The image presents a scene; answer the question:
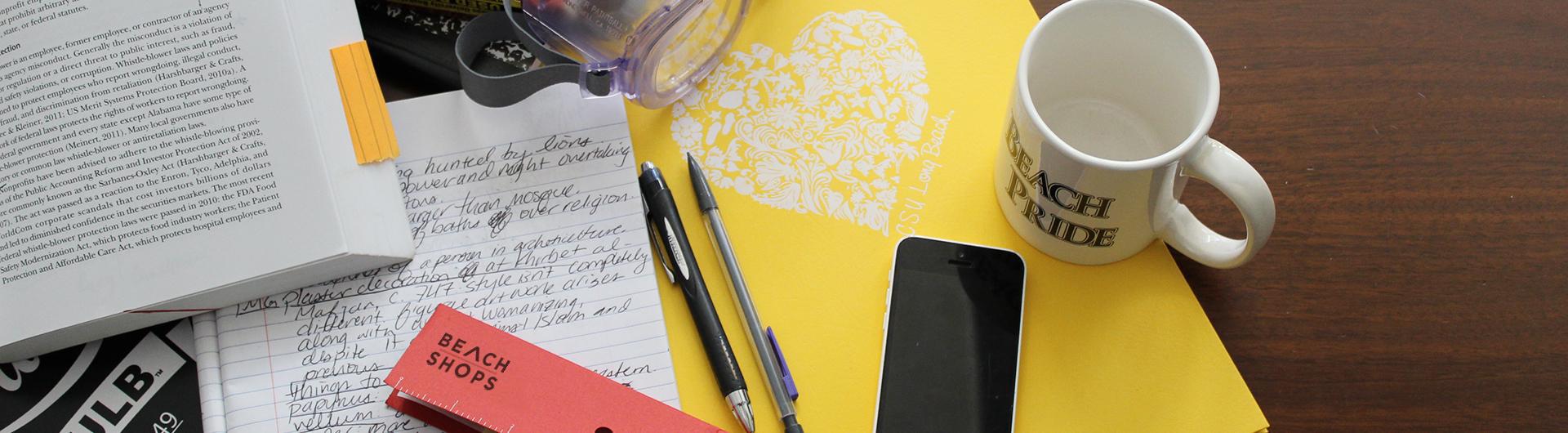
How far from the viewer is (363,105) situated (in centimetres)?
59

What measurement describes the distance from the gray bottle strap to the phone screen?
0.23m

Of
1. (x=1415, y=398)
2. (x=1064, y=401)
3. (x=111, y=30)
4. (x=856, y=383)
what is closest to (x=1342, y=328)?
(x=1415, y=398)

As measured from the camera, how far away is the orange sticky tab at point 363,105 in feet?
1.92

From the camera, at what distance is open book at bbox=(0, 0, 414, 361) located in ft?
1.78

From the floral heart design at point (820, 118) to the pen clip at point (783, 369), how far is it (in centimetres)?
9

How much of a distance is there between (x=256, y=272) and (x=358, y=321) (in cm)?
6

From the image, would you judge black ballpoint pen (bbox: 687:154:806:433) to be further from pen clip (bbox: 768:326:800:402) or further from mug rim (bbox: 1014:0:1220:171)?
mug rim (bbox: 1014:0:1220:171)

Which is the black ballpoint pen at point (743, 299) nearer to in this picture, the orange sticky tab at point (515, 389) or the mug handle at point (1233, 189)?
the orange sticky tab at point (515, 389)

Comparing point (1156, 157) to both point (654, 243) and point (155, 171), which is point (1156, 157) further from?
point (155, 171)

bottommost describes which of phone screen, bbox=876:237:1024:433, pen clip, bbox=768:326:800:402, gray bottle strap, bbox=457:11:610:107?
pen clip, bbox=768:326:800:402

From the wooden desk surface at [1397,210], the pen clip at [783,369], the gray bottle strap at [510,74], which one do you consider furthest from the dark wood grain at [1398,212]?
the gray bottle strap at [510,74]

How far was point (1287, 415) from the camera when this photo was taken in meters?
0.57

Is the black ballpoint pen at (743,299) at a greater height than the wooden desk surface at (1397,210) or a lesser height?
lesser

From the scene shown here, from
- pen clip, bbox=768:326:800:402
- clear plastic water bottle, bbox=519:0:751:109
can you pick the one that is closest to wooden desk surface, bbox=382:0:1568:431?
clear plastic water bottle, bbox=519:0:751:109
